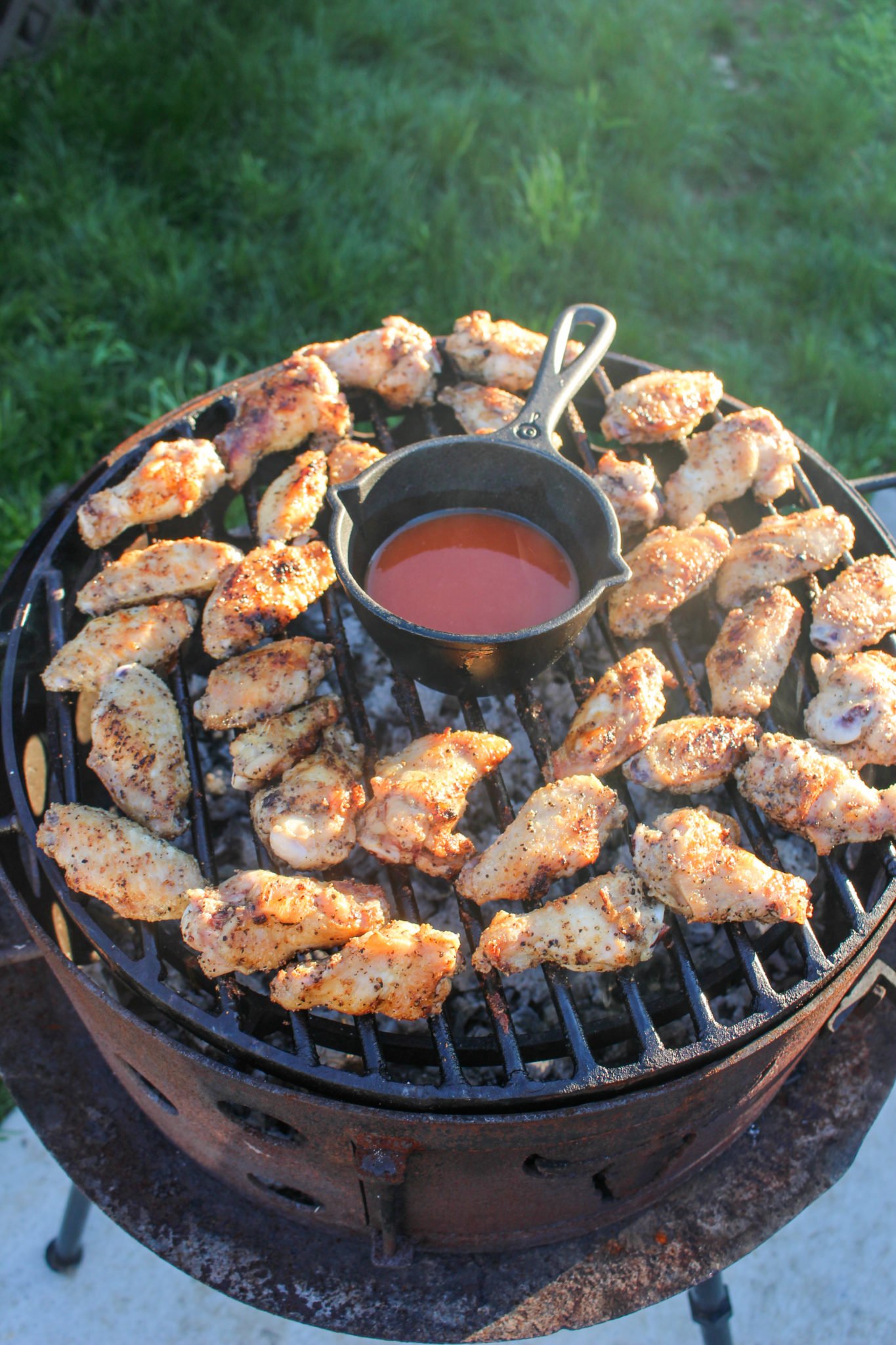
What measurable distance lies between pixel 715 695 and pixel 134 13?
5.73 meters

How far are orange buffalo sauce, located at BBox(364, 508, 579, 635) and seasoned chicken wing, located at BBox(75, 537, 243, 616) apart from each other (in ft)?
1.30

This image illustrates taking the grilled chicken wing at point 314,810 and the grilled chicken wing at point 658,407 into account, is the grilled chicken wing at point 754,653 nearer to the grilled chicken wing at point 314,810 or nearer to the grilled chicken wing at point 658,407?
the grilled chicken wing at point 658,407

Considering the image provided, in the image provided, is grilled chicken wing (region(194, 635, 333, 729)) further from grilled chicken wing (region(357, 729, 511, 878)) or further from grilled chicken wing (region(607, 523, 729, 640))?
grilled chicken wing (region(607, 523, 729, 640))

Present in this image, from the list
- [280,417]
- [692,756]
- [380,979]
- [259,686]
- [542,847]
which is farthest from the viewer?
[280,417]

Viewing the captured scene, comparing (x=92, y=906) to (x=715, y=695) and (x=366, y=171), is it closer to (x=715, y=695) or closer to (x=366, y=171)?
(x=715, y=695)

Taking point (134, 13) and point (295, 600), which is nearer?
point (295, 600)

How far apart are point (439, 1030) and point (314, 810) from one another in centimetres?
50

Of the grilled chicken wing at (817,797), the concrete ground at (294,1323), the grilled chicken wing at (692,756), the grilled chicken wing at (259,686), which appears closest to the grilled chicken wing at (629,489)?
the grilled chicken wing at (692,756)

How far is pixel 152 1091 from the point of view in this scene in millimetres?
2193

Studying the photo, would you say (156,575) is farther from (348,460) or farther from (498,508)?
(498,508)

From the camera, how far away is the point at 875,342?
4.80m

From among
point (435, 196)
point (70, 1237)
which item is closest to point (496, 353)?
point (70, 1237)

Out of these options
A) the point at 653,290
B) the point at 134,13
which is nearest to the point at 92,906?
the point at 653,290

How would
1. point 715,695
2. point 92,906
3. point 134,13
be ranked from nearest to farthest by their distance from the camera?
1. point 715,695
2. point 92,906
3. point 134,13
